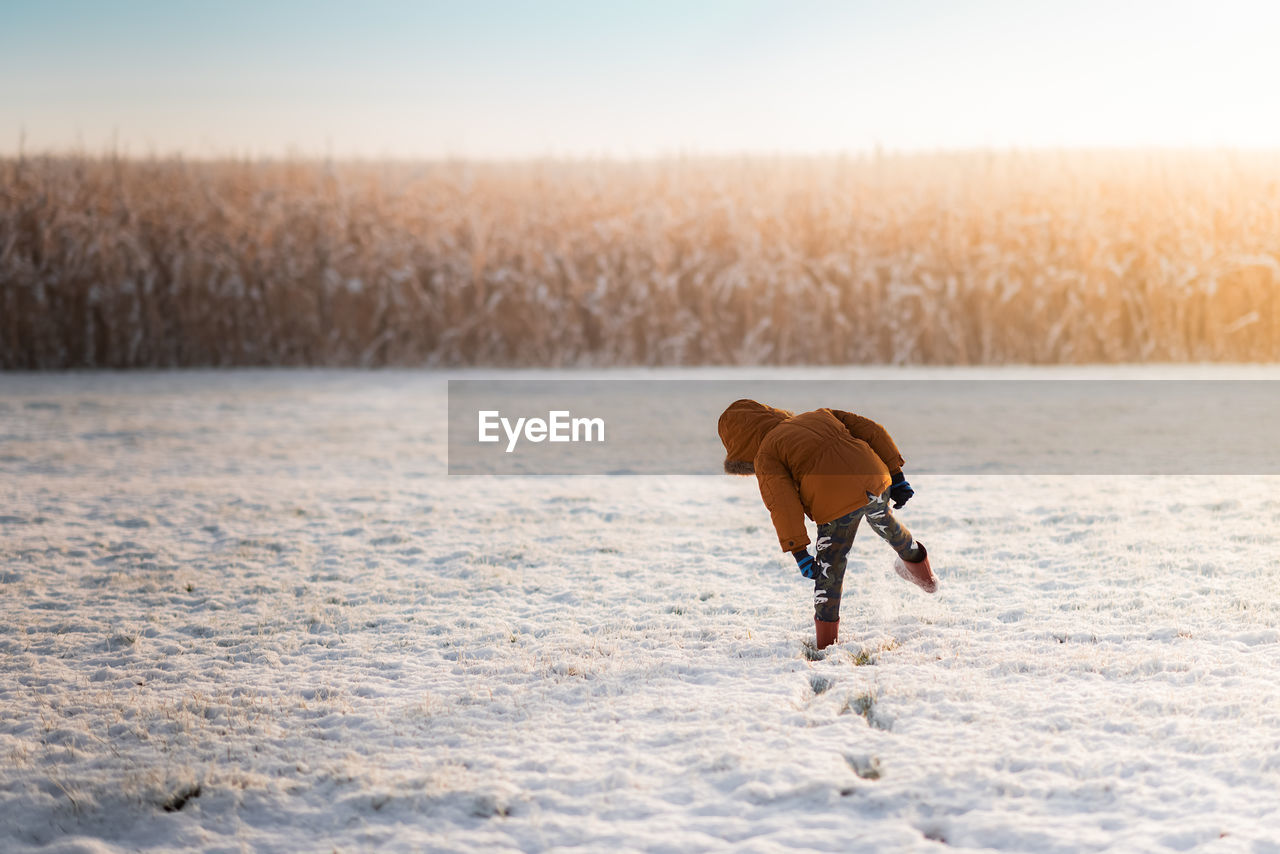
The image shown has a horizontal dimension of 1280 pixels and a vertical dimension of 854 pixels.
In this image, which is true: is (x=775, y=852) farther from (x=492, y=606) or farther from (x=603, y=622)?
(x=492, y=606)

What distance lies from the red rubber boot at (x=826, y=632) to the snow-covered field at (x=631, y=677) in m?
0.05

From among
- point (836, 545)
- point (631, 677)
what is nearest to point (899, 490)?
point (836, 545)

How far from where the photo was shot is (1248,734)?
10.0 feet

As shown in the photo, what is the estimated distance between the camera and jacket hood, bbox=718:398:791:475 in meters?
3.83

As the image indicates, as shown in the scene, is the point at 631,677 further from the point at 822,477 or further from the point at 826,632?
the point at 822,477

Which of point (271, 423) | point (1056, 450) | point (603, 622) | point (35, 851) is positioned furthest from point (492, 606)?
point (271, 423)

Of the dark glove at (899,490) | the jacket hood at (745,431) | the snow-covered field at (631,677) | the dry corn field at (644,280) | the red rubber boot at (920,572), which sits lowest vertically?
the snow-covered field at (631,677)

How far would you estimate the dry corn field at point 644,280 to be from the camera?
15586mm

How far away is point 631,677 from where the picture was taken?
3711 millimetres

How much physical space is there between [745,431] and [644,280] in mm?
12367

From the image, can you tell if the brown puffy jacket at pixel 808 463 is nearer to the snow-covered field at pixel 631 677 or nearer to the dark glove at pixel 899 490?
the dark glove at pixel 899 490

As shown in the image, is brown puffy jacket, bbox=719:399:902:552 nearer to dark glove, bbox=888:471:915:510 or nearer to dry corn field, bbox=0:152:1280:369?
dark glove, bbox=888:471:915:510

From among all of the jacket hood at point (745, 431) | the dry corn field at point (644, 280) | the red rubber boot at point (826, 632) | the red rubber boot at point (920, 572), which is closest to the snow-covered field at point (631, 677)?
the red rubber boot at point (826, 632)

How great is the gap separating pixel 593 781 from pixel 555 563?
2.68 m
